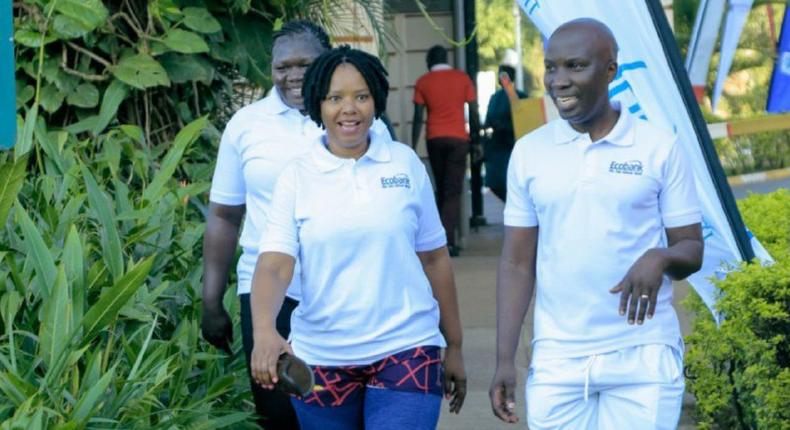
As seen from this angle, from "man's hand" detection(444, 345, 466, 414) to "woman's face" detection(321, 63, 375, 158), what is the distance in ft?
2.11

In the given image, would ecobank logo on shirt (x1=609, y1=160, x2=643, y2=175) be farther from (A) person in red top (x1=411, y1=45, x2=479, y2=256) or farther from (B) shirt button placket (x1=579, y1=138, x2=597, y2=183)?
(A) person in red top (x1=411, y1=45, x2=479, y2=256)

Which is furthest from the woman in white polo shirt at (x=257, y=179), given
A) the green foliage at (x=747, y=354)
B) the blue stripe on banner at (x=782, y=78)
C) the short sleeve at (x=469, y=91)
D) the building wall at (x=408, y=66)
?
the building wall at (x=408, y=66)

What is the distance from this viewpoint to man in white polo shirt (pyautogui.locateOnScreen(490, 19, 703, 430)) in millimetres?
3982

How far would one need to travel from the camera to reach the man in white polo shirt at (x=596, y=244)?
3.98 m

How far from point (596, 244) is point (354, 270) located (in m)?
0.67

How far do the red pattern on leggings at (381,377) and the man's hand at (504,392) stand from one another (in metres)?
0.19

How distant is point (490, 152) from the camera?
45.1ft

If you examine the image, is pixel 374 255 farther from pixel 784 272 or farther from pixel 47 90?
pixel 47 90

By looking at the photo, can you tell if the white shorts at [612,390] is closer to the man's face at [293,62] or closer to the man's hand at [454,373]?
the man's hand at [454,373]

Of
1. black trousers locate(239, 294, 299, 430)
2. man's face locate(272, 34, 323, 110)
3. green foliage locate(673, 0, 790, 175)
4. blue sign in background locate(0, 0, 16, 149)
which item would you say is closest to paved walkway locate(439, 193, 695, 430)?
green foliage locate(673, 0, 790, 175)

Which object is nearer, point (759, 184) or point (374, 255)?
point (374, 255)

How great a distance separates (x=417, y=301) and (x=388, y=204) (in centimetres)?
29

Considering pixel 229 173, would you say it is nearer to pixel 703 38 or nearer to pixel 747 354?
pixel 747 354

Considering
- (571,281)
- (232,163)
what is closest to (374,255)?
(571,281)
